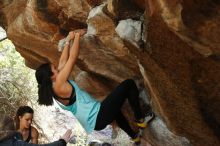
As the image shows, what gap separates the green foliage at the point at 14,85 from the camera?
11.8 meters

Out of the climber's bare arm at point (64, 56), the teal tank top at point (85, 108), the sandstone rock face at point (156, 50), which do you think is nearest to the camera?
the sandstone rock face at point (156, 50)

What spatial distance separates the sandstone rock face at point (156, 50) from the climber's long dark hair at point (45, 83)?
1057 millimetres

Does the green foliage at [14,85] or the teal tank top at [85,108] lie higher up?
the teal tank top at [85,108]

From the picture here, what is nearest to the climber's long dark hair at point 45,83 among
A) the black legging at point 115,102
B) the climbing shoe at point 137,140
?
the black legging at point 115,102

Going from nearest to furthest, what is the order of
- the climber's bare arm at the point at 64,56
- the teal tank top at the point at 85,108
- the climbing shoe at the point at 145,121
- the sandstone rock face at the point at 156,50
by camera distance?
the sandstone rock face at the point at 156,50 < the teal tank top at the point at 85,108 < the climber's bare arm at the point at 64,56 < the climbing shoe at the point at 145,121

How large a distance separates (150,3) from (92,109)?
1.78 meters

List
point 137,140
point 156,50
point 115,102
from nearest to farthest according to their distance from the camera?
1. point 156,50
2. point 115,102
3. point 137,140

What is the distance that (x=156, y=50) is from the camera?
4.54m

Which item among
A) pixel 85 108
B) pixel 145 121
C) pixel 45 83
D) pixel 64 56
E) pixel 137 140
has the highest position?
pixel 64 56

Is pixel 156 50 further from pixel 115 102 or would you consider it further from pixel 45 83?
pixel 45 83

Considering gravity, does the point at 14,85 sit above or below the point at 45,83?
below

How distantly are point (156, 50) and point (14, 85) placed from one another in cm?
861

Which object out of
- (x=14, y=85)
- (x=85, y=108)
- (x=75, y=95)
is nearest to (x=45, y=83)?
(x=75, y=95)

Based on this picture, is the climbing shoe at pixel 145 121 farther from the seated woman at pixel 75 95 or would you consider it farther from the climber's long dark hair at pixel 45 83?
the climber's long dark hair at pixel 45 83
